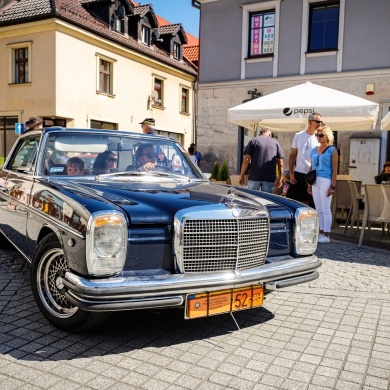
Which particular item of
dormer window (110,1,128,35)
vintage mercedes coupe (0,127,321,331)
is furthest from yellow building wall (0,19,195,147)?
vintage mercedes coupe (0,127,321,331)

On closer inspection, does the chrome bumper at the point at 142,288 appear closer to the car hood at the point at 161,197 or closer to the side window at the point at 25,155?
the car hood at the point at 161,197

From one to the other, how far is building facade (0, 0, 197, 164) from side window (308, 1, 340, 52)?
1089 centimetres

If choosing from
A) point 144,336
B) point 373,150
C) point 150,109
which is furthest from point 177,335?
point 150,109

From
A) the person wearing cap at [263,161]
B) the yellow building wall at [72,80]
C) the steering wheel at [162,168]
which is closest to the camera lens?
the steering wheel at [162,168]

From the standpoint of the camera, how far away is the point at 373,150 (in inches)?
499

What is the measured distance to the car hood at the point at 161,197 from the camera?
2.96 metres

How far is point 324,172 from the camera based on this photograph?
6629 millimetres

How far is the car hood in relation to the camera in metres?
2.96

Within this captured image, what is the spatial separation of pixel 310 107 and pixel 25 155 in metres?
4.77

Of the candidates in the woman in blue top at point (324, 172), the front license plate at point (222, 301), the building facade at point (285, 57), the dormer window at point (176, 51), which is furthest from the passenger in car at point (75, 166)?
the dormer window at point (176, 51)

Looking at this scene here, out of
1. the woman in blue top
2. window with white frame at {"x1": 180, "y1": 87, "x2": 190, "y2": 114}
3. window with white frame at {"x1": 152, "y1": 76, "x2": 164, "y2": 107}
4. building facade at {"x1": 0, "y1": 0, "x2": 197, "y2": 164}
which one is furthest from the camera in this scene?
window with white frame at {"x1": 180, "y1": 87, "x2": 190, "y2": 114}

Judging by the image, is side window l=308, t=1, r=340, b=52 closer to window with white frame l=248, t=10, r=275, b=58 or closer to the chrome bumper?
window with white frame l=248, t=10, r=275, b=58

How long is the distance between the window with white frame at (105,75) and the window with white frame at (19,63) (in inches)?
128

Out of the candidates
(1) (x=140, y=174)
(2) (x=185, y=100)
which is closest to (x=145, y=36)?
(2) (x=185, y=100)
